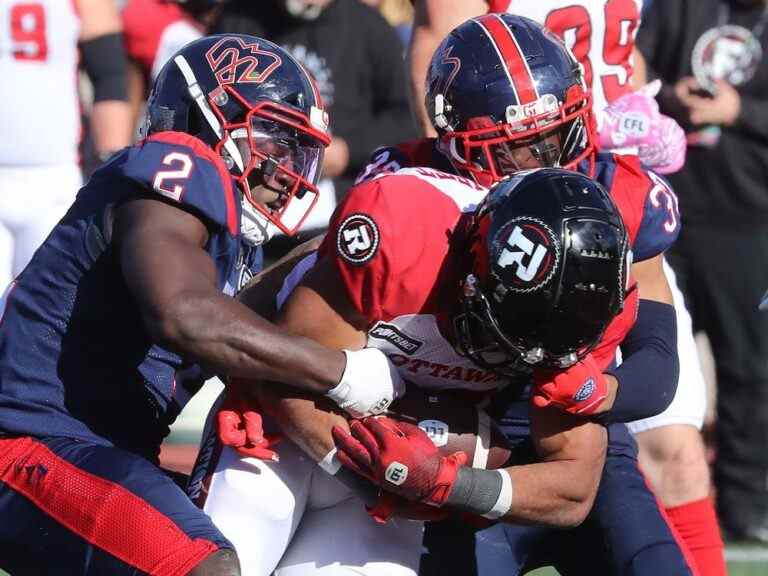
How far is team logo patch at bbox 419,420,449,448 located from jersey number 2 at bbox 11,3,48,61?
3.01m

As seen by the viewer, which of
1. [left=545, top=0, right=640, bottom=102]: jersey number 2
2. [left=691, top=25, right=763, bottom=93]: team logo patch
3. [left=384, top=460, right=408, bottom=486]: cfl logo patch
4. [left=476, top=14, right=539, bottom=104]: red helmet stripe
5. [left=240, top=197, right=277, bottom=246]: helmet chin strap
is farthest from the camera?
[left=691, top=25, right=763, bottom=93]: team logo patch

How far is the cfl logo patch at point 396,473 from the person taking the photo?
333 centimetres

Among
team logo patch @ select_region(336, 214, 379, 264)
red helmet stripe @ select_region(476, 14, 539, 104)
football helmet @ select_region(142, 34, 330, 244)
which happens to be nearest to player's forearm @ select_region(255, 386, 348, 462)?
team logo patch @ select_region(336, 214, 379, 264)

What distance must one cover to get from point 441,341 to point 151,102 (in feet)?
2.94

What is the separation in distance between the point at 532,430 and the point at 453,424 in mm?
166

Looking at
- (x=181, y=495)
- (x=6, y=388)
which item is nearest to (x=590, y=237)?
(x=181, y=495)

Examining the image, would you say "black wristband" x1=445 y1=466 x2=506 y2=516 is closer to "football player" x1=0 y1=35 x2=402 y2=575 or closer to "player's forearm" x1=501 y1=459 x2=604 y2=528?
"player's forearm" x1=501 y1=459 x2=604 y2=528

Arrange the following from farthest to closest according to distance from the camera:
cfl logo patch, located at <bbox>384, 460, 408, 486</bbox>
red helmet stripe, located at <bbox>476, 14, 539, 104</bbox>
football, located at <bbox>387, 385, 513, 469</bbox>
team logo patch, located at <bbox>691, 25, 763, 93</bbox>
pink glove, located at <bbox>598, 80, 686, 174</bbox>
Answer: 1. team logo patch, located at <bbox>691, 25, 763, 93</bbox>
2. pink glove, located at <bbox>598, 80, 686, 174</bbox>
3. red helmet stripe, located at <bbox>476, 14, 539, 104</bbox>
4. football, located at <bbox>387, 385, 513, 469</bbox>
5. cfl logo patch, located at <bbox>384, 460, 408, 486</bbox>

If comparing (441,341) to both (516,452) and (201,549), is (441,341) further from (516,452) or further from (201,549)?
(201,549)

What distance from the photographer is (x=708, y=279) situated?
6.02m

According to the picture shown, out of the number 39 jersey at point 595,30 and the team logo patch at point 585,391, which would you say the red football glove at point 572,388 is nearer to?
the team logo patch at point 585,391

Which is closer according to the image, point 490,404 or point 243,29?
point 490,404

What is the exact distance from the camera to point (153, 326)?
325cm

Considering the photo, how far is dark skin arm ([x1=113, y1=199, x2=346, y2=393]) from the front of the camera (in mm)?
3229
